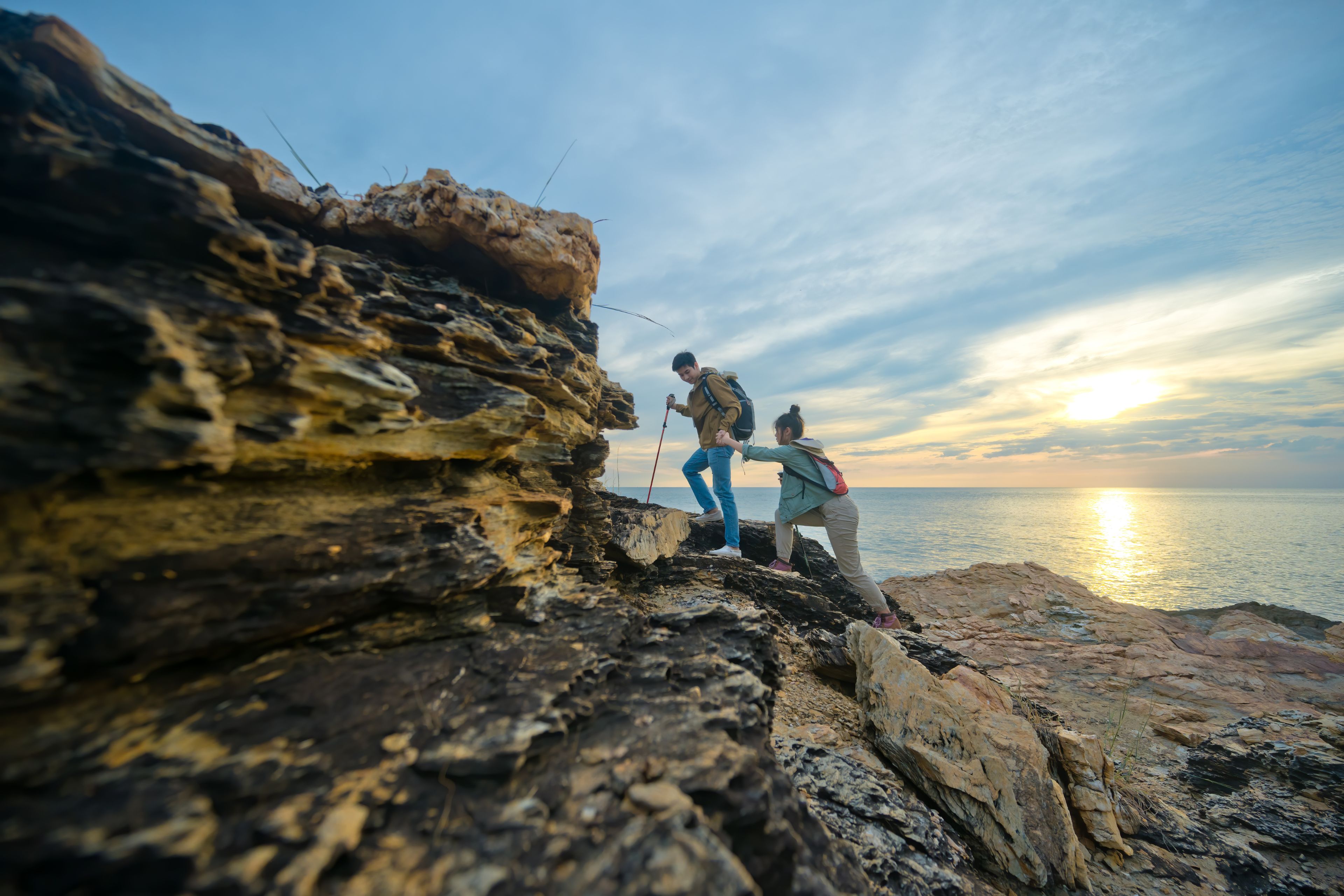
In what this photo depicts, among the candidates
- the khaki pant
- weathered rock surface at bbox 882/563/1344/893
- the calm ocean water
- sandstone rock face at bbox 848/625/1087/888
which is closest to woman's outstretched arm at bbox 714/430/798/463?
the khaki pant

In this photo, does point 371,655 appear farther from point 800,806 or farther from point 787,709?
point 787,709

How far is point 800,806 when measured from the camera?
10.3ft

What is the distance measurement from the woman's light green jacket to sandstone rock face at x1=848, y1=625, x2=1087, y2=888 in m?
3.25

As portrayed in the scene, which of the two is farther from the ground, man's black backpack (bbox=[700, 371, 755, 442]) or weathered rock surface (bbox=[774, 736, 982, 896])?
man's black backpack (bbox=[700, 371, 755, 442])

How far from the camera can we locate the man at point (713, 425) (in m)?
8.99

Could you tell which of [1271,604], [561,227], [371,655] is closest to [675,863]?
[371,655]

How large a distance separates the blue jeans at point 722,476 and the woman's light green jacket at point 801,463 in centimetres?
64

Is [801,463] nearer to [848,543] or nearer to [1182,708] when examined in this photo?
[848,543]

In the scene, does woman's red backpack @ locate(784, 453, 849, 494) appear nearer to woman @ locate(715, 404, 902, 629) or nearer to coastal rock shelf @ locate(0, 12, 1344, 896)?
woman @ locate(715, 404, 902, 629)

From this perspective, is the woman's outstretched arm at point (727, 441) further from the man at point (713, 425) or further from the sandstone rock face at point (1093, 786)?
the sandstone rock face at point (1093, 786)

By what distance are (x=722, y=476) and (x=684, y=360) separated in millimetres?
2751

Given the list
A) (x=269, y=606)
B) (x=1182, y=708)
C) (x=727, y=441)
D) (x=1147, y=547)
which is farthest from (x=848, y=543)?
(x=1147, y=547)

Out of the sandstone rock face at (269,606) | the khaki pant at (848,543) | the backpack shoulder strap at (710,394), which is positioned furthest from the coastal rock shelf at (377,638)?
the backpack shoulder strap at (710,394)

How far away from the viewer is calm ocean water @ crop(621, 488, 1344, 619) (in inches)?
731
